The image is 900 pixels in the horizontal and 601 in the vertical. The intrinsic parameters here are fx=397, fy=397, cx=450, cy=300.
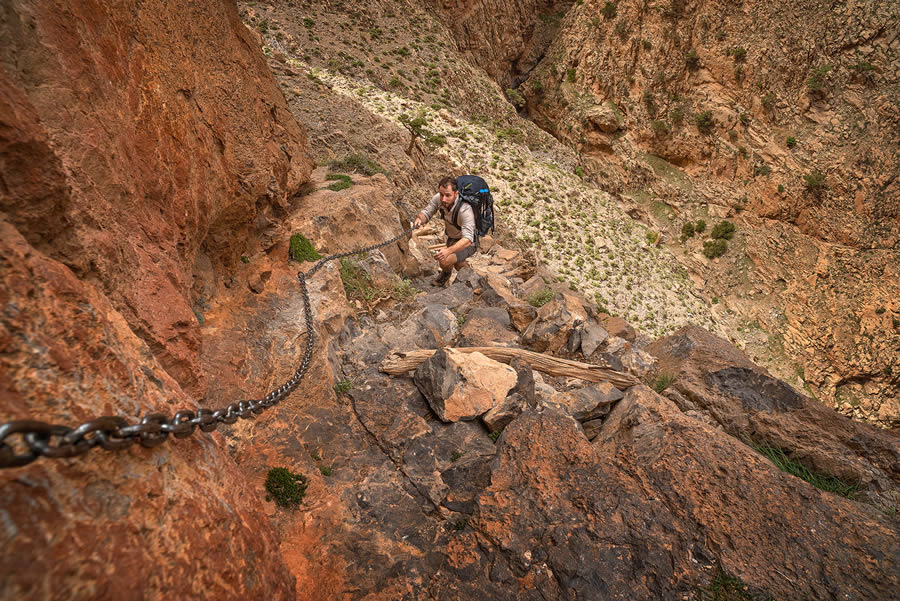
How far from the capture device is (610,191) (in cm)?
2992

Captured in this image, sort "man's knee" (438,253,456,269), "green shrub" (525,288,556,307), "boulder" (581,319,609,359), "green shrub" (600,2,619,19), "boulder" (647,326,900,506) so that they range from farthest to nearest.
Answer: "green shrub" (600,2,619,19) < "green shrub" (525,288,556,307) < "man's knee" (438,253,456,269) < "boulder" (581,319,609,359) < "boulder" (647,326,900,506)

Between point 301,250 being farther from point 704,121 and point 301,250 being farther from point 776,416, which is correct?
point 704,121

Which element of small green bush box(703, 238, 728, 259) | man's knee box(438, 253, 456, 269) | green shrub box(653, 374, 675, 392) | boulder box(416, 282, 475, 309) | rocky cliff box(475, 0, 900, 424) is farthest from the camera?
small green bush box(703, 238, 728, 259)

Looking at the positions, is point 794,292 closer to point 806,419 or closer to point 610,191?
point 610,191

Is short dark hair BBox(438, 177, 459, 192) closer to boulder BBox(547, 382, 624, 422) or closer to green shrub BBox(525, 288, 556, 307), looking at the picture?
green shrub BBox(525, 288, 556, 307)

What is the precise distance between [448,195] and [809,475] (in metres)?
6.87

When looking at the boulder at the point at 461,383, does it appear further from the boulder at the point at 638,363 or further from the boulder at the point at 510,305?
the boulder at the point at 638,363

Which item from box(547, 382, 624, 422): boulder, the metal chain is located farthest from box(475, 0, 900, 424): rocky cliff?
the metal chain

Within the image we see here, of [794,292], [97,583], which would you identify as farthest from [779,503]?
[794,292]

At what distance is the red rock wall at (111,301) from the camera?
1.37 m

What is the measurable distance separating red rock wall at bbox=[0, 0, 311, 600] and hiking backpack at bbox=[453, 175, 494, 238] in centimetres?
478

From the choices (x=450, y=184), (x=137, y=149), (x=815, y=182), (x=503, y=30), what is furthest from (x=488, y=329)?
(x=503, y=30)

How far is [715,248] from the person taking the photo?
26.5m

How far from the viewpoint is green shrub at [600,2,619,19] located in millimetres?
29250
